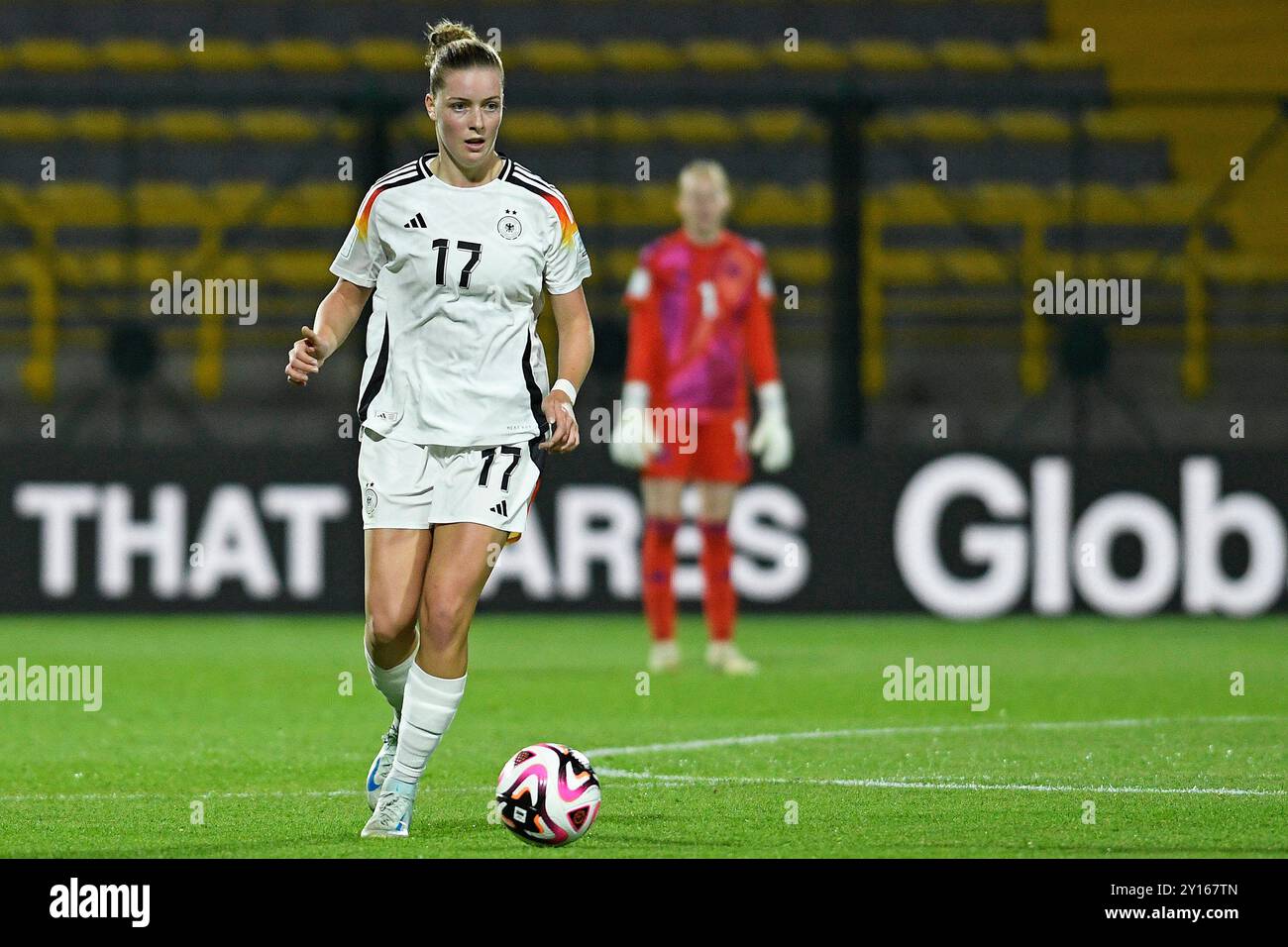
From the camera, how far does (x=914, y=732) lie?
340 inches

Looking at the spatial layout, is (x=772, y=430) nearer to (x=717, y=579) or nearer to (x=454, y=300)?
(x=717, y=579)

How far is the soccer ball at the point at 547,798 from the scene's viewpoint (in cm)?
591

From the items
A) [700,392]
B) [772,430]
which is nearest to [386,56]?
[772,430]

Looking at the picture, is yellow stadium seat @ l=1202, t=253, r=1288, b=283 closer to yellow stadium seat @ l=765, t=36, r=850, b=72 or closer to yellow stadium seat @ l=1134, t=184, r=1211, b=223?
yellow stadium seat @ l=1134, t=184, r=1211, b=223

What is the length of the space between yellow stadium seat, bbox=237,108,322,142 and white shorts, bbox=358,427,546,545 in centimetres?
1170

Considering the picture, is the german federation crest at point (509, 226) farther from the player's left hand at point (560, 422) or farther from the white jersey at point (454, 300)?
the player's left hand at point (560, 422)

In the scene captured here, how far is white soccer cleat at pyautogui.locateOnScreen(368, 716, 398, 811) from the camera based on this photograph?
6.56 meters

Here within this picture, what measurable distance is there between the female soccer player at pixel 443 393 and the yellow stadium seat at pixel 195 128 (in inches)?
473

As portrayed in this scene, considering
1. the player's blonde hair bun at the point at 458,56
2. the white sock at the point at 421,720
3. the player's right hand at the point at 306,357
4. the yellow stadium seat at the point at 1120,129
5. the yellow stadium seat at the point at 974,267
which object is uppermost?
the yellow stadium seat at the point at 1120,129

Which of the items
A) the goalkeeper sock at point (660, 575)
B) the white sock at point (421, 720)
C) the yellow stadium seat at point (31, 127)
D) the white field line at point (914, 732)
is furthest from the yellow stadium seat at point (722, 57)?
the white sock at point (421, 720)

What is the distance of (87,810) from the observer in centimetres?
663

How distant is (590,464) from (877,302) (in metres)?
3.13

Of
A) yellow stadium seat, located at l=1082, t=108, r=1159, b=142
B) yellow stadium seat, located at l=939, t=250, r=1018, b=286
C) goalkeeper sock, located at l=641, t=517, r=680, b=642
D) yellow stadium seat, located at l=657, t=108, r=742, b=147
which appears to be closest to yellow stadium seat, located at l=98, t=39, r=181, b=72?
yellow stadium seat, located at l=657, t=108, r=742, b=147
